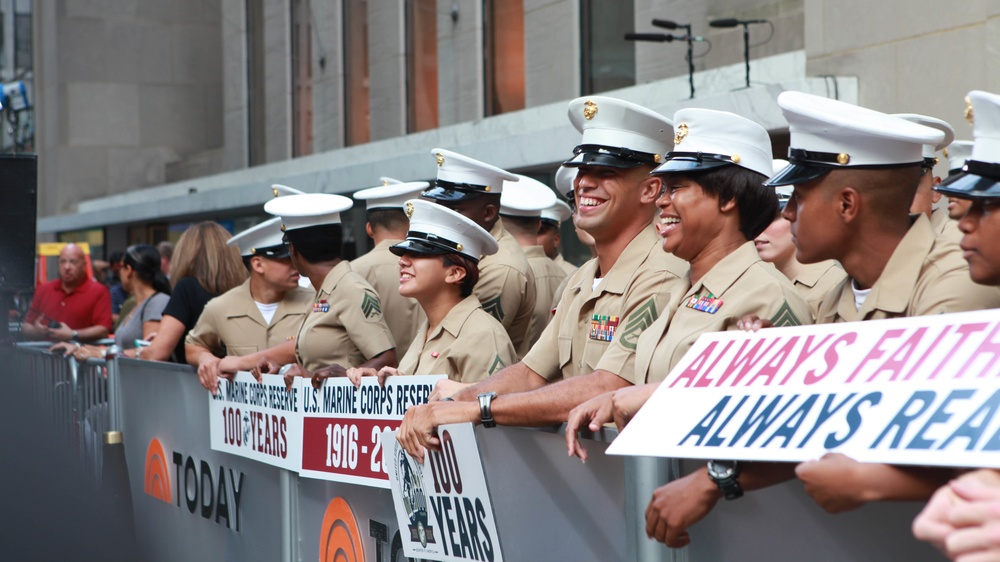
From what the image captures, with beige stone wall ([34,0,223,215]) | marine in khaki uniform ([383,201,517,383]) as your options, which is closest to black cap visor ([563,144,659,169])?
marine in khaki uniform ([383,201,517,383])

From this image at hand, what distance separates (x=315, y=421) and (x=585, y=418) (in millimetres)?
1954

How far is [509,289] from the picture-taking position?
211 inches

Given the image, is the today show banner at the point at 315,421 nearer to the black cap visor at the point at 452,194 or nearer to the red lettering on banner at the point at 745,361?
the black cap visor at the point at 452,194

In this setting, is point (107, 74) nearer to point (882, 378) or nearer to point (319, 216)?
point (319, 216)

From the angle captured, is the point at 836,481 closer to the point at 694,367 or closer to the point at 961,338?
the point at 961,338

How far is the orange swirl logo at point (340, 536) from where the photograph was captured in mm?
4516

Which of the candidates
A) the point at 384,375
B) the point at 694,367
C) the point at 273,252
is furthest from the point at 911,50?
the point at 694,367

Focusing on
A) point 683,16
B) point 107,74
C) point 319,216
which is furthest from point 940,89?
point 107,74

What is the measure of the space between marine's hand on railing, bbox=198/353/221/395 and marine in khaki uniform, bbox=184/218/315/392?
37 centimetres

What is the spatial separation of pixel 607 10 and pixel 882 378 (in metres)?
12.0

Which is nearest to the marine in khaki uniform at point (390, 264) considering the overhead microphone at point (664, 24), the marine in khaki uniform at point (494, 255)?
the marine in khaki uniform at point (494, 255)

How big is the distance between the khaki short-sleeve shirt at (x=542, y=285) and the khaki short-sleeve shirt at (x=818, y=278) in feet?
4.06

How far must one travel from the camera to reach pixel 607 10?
45.4 feet

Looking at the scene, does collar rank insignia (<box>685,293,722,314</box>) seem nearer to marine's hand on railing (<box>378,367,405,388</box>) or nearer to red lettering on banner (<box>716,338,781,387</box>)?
red lettering on banner (<box>716,338,781,387</box>)
